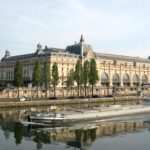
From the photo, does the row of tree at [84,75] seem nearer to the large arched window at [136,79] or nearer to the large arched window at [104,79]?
the large arched window at [104,79]

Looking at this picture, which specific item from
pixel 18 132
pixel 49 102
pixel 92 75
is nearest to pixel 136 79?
pixel 92 75

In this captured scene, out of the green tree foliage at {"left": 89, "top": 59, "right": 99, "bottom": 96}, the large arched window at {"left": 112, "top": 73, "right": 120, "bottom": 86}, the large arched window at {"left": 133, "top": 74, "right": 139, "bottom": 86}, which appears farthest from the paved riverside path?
the large arched window at {"left": 133, "top": 74, "right": 139, "bottom": 86}

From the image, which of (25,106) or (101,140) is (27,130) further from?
(25,106)

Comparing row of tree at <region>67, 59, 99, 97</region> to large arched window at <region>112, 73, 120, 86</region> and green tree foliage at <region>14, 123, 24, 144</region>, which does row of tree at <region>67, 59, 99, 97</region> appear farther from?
green tree foliage at <region>14, 123, 24, 144</region>

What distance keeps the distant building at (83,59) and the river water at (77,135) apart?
63.0 m

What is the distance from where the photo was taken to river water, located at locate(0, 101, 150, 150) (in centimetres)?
3966

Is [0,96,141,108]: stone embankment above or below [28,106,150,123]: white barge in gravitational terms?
above

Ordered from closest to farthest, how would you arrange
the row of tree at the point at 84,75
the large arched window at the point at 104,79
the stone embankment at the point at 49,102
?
the stone embankment at the point at 49,102 → the row of tree at the point at 84,75 → the large arched window at the point at 104,79

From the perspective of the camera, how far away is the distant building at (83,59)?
394 ft

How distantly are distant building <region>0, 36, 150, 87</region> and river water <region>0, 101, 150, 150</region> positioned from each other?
63001 millimetres

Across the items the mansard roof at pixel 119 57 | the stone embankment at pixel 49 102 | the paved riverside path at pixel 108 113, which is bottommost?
the paved riverside path at pixel 108 113

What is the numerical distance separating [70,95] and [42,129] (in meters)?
55.4

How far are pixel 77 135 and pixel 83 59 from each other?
81.2 meters

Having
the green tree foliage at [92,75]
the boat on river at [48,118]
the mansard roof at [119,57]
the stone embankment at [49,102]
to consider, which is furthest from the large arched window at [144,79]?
the boat on river at [48,118]
